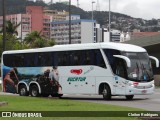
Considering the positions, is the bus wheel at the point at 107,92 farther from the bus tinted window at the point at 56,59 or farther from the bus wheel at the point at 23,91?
the bus wheel at the point at 23,91

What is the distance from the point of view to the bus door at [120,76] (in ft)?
81.7

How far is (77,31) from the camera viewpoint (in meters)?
125

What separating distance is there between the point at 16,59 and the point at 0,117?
1925 cm

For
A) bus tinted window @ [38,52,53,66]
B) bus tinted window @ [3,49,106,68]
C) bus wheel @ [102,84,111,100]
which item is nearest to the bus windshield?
bus wheel @ [102,84,111,100]

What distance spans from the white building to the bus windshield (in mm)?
73625

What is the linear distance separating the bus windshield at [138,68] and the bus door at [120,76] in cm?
32

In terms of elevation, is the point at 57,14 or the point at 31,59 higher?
the point at 57,14

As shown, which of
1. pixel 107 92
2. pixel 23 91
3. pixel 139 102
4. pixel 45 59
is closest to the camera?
pixel 139 102

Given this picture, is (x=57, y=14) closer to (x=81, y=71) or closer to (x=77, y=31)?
(x=77, y=31)

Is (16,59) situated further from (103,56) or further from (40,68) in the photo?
(103,56)

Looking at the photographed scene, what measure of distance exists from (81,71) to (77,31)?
324 feet

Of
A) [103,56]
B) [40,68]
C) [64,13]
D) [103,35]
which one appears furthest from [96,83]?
[64,13]

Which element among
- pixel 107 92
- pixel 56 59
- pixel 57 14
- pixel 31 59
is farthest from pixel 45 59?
pixel 57 14

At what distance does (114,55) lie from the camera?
2517cm
